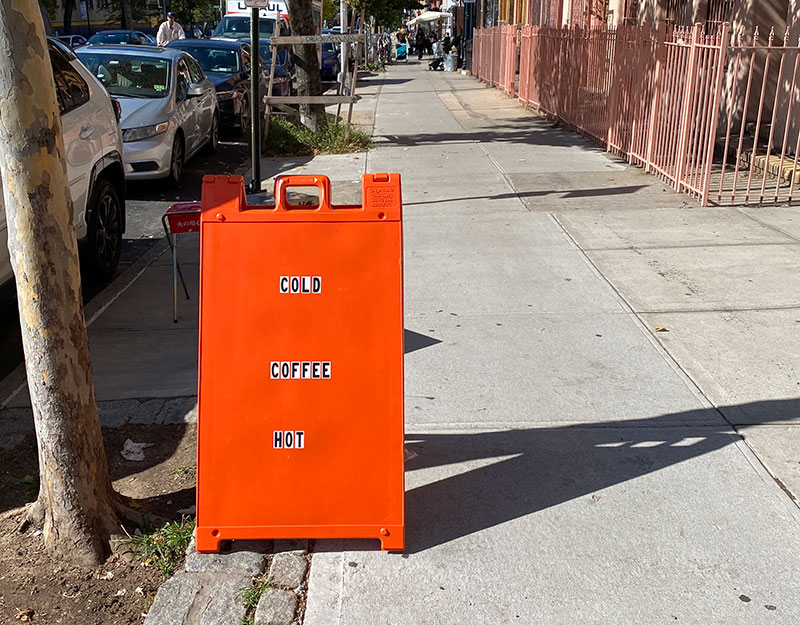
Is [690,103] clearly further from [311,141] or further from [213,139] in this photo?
[213,139]

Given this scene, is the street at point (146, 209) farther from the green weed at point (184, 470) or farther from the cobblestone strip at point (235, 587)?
the cobblestone strip at point (235, 587)

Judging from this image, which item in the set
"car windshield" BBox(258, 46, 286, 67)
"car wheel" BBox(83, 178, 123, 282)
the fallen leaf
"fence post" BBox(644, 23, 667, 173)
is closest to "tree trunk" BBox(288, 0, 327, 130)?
"fence post" BBox(644, 23, 667, 173)

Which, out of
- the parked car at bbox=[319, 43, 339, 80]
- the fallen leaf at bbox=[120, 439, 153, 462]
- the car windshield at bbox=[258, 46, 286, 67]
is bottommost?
the fallen leaf at bbox=[120, 439, 153, 462]

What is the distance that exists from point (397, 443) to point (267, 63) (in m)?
19.7

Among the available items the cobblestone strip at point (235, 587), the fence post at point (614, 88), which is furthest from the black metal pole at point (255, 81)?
the cobblestone strip at point (235, 587)

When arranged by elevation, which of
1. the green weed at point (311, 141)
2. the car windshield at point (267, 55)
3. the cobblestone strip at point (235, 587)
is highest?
the car windshield at point (267, 55)

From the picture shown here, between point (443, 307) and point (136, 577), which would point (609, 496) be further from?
point (443, 307)

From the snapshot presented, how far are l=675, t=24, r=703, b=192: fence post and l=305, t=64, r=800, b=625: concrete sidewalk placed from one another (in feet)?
3.41

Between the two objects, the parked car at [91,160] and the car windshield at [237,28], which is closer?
the parked car at [91,160]

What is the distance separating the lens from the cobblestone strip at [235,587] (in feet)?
10.4

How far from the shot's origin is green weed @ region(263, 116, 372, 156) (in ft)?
46.2

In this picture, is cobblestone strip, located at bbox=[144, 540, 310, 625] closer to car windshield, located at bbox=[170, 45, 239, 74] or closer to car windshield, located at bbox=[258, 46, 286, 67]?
car windshield, located at bbox=[170, 45, 239, 74]

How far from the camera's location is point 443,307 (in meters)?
6.43

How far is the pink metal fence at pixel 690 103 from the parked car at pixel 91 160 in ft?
18.3
